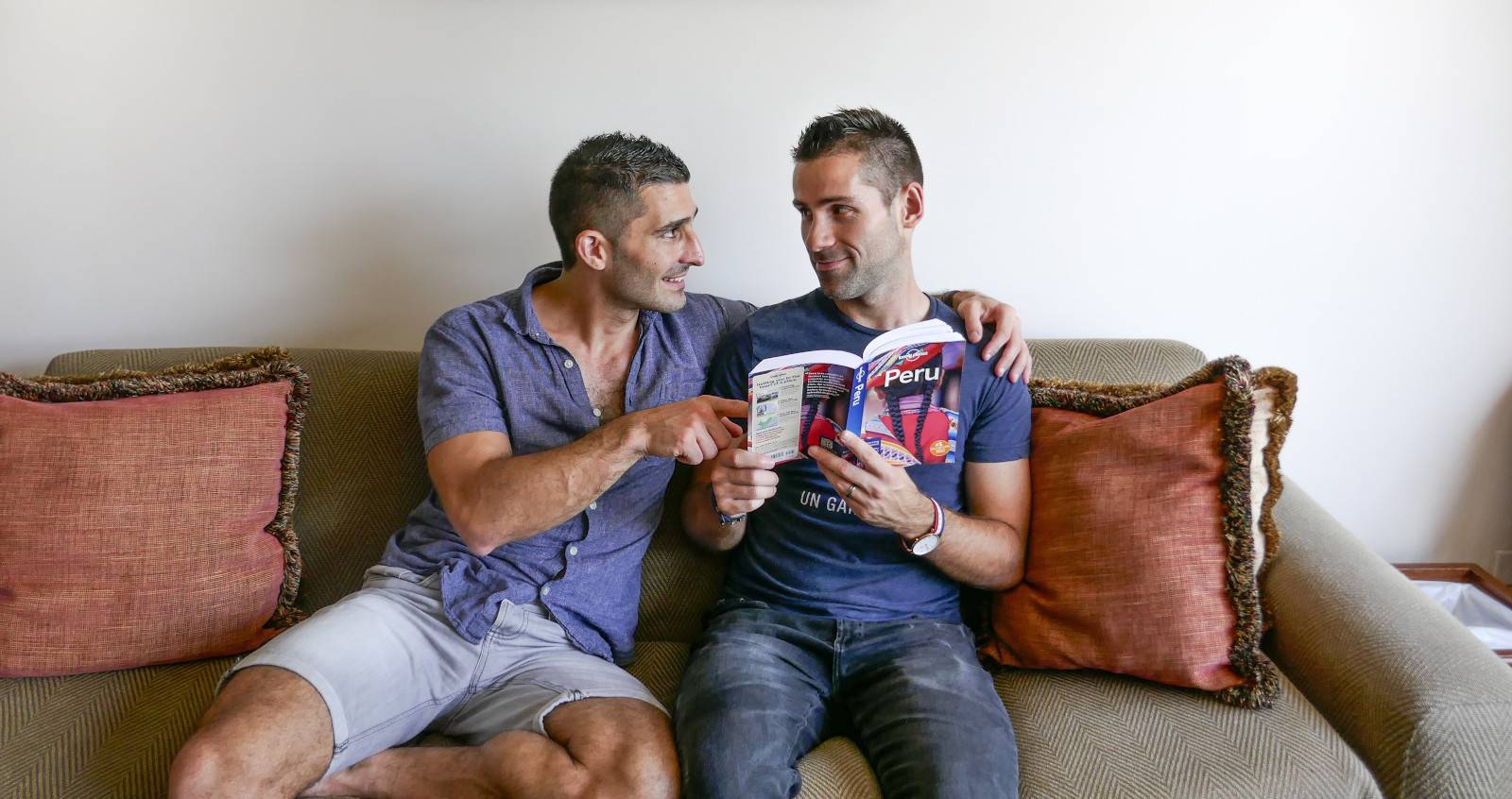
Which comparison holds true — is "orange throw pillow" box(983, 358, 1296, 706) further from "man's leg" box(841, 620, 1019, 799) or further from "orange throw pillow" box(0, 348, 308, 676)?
"orange throw pillow" box(0, 348, 308, 676)

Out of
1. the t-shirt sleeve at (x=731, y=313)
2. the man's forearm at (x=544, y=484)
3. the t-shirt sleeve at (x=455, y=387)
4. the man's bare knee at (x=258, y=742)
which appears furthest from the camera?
the t-shirt sleeve at (x=731, y=313)

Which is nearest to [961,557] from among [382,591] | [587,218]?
[587,218]

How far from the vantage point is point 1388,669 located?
1.45 metres

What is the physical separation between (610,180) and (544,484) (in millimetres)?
574

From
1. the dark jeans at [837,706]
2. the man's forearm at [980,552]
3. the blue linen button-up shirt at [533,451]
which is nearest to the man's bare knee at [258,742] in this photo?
the blue linen button-up shirt at [533,451]

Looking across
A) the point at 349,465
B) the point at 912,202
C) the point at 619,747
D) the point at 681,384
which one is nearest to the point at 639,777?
the point at 619,747

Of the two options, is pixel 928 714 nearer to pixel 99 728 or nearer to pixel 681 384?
pixel 681 384

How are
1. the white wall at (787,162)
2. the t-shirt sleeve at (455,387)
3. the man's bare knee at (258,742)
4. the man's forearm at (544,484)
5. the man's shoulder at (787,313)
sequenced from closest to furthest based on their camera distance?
1. the man's bare knee at (258,742)
2. the man's forearm at (544,484)
3. the t-shirt sleeve at (455,387)
4. the man's shoulder at (787,313)
5. the white wall at (787,162)

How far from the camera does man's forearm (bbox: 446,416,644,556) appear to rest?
1566 mm

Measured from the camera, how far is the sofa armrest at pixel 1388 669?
1.36 meters

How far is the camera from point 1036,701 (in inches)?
63.6

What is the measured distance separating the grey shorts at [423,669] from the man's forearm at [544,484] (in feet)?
0.60

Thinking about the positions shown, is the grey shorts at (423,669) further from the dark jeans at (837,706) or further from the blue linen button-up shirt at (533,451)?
the dark jeans at (837,706)

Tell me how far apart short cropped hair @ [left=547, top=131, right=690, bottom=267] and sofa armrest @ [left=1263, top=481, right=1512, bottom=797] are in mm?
1297
